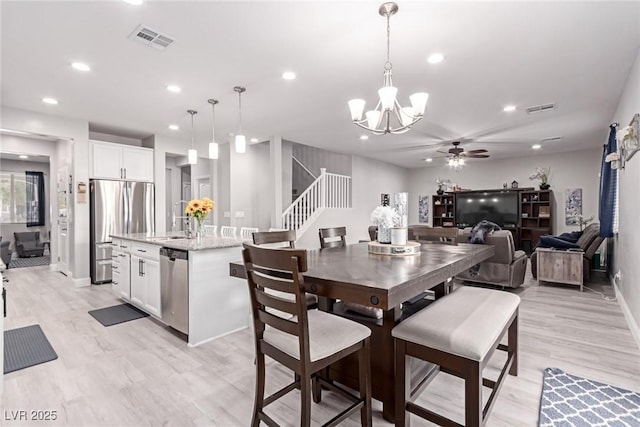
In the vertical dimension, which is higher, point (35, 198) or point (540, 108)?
point (540, 108)

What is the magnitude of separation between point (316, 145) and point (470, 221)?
5186 millimetres

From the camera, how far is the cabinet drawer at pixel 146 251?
10.7 feet

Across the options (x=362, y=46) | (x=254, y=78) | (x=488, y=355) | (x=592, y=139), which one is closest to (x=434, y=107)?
(x=362, y=46)

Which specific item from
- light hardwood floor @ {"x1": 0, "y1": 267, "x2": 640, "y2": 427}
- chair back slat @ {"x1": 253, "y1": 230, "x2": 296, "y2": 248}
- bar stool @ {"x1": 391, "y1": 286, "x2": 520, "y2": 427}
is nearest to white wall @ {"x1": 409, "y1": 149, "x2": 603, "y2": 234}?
light hardwood floor @ {"x1": 0, "y1": 267, "x2": 640, "y2": 427}

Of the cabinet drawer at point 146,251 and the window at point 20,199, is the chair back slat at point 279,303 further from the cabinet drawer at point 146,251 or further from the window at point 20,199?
the window at point 20,199

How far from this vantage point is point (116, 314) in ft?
11.9

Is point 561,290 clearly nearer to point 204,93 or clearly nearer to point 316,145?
point 316,145

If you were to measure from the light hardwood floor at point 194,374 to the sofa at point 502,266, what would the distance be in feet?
2.89

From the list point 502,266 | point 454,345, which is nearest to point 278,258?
point 454,345

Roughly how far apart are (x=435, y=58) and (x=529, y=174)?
23.4ft

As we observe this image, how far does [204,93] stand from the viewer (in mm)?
3842

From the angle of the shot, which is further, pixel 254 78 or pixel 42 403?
pixel 254 78

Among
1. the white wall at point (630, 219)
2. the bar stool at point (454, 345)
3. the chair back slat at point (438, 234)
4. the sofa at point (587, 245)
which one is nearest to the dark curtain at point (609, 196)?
the white wall at point (630, 219)

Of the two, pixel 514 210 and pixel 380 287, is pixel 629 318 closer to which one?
pixel 380 287
